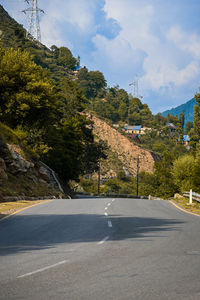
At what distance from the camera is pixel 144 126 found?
193m

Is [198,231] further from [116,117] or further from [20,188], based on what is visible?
[116,117]

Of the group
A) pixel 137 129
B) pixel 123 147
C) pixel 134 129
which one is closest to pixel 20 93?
pixel 123 147

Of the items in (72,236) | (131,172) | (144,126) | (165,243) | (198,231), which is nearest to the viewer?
(165,243)

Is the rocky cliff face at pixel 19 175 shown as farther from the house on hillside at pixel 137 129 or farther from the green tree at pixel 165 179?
the house on hillside at pixel 137 129

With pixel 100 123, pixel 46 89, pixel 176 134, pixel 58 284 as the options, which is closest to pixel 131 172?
pixel 100 123

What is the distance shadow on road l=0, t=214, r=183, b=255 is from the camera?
33.2 feet

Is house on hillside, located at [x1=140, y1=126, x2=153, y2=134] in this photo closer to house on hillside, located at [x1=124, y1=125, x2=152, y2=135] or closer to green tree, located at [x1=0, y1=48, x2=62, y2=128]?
house on hillside, located at [x1=124, y1=125, x2=152, y2=135]

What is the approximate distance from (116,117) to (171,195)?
10083cm

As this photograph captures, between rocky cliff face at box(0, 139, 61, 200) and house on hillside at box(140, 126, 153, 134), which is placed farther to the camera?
house on hillside at box(140, 126, 153, 134)

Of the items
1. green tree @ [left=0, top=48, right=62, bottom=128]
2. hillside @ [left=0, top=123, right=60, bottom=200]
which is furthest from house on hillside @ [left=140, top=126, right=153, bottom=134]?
hillside @ [left=0, top=123, right=60, bottom=200]

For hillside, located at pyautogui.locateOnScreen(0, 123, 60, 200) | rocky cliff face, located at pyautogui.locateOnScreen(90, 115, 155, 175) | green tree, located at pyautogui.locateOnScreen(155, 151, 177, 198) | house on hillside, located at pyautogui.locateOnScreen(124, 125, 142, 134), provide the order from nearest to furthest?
hillside, located at pyautogui.locateOnScreen(0, 123, 60, 200)
green tree, located at pyautogui.locateOnScreen(155, 151, 177, 198)
rocky cliff face, located at pyautogui.locateOnScreen(90, 115, 155, 175)
house on hillside, located at pyautogui.locateOnScreen(124, 125, 142, 134)

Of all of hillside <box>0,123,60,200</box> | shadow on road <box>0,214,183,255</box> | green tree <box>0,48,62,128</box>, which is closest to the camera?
shadow on road <box>0,214,183,255</box>

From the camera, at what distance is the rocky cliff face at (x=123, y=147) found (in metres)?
134

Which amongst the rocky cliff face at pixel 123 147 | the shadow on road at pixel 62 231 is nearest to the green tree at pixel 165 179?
the rocky cliff face at pixel 123 147
